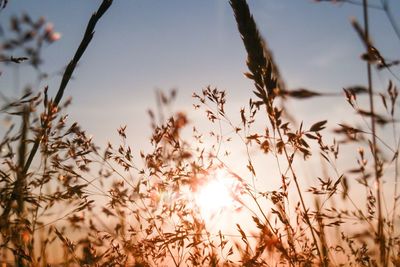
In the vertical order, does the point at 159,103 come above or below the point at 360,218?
above

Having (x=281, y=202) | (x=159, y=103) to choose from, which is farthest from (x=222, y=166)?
(x=159, y=103)

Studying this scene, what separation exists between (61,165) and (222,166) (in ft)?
3.80

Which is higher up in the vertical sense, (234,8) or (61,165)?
(234,8)

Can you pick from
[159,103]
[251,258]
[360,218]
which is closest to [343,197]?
[360,218]

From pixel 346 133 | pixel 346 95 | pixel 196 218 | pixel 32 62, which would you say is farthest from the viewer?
pixel 196 218

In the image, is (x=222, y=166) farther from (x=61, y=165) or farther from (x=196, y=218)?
(x=61, y=165)

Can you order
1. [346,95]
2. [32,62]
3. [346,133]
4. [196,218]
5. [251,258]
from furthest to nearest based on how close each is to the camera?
[196,218] → [251,258] → [32,62] → [346,95] → [346,133]

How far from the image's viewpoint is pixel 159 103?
2.19 metres

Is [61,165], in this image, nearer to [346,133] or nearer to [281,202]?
[281,202]

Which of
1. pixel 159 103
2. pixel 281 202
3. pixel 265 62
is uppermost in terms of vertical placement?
pixel 265 62

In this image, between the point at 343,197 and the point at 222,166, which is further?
the point at 222,166

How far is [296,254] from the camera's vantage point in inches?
86.1

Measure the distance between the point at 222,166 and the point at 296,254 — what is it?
827mm

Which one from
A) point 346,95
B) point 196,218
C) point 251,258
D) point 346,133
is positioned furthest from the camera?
point 196,218
